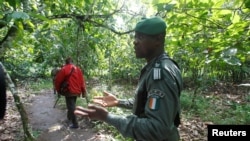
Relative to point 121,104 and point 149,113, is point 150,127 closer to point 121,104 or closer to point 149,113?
point 149,113

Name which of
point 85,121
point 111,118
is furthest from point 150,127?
point 85,121

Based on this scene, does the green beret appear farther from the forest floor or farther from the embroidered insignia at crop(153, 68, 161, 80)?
the forest floor

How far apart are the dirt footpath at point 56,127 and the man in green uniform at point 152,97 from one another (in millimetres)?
5702

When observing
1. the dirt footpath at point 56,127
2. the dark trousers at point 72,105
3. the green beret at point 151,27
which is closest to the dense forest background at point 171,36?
the green beret at point 151,27

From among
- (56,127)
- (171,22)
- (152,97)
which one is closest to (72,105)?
(56,127)

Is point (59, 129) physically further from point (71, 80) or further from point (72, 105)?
point (71, 80)

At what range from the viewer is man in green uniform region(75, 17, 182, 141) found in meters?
2.21

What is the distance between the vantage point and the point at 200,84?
698 inches

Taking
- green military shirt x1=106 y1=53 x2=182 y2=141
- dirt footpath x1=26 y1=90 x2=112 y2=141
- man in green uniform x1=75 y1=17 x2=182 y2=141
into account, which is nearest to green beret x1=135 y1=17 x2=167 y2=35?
man in green uniform x1=75 y1=17 x2=182 y2=141

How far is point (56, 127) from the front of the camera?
372 inches

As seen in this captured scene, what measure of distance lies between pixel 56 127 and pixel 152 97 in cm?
776

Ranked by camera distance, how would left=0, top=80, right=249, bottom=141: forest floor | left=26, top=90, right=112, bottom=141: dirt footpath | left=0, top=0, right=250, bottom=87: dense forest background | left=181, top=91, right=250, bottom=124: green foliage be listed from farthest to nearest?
left=181, top=91, right=250, bottom=124: green foliage
left=26, top=90, right=112, bottom=141: dirt footpath
left=0, top=80, right=249, bottom=141: forest floor
left=0, top=0, right=250, bottom=87: dense forest background

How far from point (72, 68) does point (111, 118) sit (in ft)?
21.9

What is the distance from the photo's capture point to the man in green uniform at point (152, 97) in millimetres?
2205
